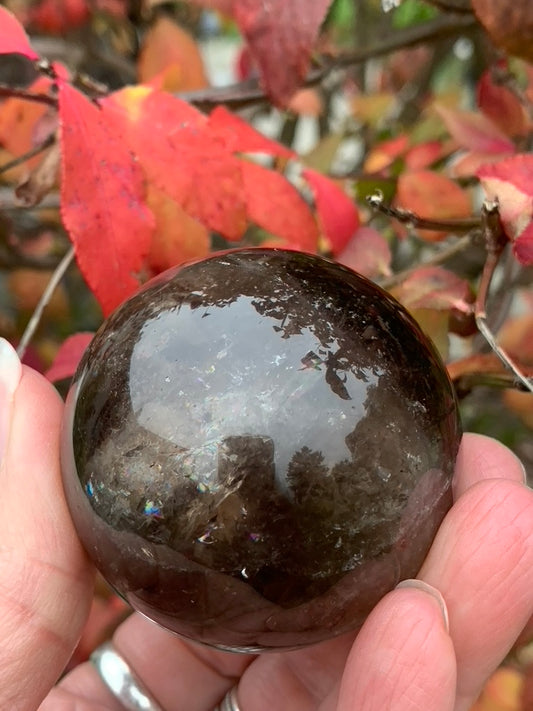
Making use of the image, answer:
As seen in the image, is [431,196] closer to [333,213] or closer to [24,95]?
[333,213]

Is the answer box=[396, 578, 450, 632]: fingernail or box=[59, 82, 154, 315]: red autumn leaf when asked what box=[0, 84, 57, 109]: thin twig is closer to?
box=[59, 82, 154, 315]: red autumn leaf

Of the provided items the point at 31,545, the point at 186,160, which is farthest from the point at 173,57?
the point at 31,545

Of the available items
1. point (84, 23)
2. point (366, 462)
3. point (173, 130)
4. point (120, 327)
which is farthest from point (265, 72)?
point (84, 23)

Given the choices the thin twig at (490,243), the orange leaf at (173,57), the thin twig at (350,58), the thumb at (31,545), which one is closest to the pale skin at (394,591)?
the thumb at (31,545)

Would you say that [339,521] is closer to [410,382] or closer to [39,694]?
[410,382]

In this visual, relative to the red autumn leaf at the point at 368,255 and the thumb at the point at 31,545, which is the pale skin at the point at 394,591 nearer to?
the thumb at the point at 31,545
